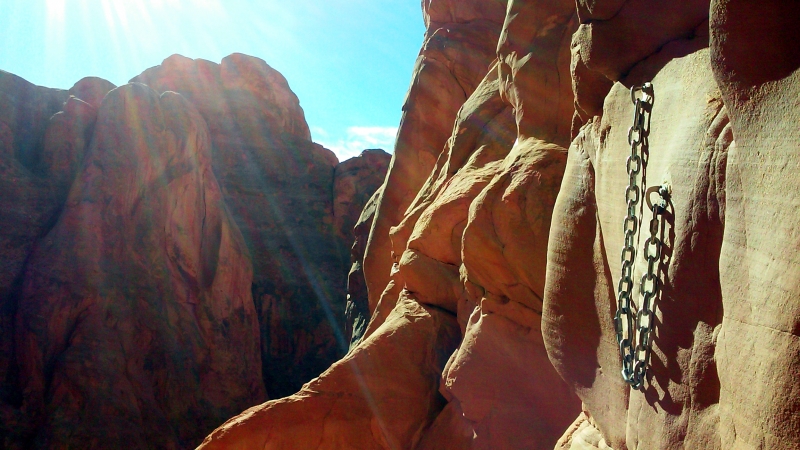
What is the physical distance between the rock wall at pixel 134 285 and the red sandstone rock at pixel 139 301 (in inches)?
1.3

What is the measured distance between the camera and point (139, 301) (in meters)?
15.3

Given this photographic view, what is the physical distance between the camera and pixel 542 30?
19.8ft

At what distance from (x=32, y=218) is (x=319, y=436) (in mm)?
12229

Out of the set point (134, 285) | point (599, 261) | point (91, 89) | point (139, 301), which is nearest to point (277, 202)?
point (91, 89)

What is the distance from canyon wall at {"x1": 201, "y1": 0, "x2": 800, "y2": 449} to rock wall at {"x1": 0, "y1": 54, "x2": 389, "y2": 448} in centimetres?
830

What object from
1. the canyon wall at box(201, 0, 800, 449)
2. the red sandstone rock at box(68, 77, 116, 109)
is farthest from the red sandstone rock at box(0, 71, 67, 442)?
the canyon wall at box(201, 0, 800, 449)

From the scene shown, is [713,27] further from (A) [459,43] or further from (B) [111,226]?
(B) [111,226]

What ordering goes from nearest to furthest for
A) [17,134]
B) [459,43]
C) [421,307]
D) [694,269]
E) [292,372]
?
[694,269], [421,307], [459,43], [17,134], [292,372]

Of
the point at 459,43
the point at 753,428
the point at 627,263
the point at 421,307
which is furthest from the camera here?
the point at 459,43

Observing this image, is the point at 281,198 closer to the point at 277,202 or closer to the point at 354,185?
the point at 277,202

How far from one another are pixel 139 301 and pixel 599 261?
13933 millimetres

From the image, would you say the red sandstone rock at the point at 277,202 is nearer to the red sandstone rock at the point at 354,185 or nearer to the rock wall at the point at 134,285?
the rock wall at the point at 134,285

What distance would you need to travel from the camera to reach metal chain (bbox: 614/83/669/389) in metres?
2.55

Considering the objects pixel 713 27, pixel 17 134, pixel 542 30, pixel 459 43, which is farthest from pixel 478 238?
pixel 17 134
